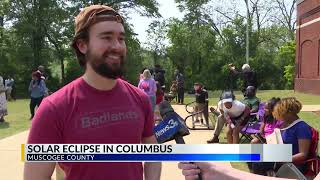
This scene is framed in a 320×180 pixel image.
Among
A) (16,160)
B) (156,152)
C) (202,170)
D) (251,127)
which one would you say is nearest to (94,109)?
(156,152)

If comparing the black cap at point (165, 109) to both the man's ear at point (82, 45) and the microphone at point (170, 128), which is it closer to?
the microphone at point (170, 128)

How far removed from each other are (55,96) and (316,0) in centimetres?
2890

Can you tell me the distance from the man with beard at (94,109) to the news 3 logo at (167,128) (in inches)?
9.2

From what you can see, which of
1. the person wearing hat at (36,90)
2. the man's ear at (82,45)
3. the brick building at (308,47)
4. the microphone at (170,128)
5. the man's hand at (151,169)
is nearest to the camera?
the microphone at (170,128)

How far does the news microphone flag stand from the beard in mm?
380

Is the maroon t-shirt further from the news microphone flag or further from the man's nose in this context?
the man's nose

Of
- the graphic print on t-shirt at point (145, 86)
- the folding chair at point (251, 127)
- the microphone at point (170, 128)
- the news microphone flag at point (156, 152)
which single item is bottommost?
the folding chair at point (251, 127)

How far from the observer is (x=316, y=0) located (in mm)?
29219

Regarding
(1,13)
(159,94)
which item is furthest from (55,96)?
(1,13)

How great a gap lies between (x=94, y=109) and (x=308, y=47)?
30.3 metres

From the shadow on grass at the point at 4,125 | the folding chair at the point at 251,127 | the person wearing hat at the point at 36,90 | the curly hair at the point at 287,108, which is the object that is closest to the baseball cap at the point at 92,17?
the curly hair at the point at 287,108

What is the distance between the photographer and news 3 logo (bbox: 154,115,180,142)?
2361 millimetres

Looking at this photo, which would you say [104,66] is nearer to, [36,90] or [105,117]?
[105,117]

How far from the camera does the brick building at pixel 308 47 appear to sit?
2892 cm
